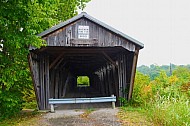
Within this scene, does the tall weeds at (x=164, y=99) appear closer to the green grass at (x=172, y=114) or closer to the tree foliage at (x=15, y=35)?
the green grass at (x=172, y=114)

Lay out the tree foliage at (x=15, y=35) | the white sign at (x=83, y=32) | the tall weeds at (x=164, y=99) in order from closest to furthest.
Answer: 1. the tall weeds at (x=164, y=99)
2. the tree foliage at (x=15, y=35)
3. the white sign at (x=83, y=32)

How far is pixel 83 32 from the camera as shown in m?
9.39

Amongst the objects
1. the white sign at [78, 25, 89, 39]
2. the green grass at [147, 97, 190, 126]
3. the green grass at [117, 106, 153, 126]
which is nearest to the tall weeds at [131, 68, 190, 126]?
the green grass at [147, 97, 190, 126]

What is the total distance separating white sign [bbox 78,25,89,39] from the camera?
9.35 meters

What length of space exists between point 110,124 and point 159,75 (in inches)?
255

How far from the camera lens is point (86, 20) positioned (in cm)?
944

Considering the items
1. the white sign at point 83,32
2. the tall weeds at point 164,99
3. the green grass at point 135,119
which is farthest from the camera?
the white sign at point 83,32

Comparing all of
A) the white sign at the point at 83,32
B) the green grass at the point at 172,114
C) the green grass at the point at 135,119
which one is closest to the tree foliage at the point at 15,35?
the white sign at the point at 83,32

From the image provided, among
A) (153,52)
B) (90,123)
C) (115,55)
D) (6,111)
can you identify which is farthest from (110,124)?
(153,52)

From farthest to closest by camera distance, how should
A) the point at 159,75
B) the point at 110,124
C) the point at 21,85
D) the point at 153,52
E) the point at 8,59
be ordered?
1. the point at 153,52
2. the point at 159,75
3. the point at 21,85
4. the point at 8,59
5. the point at 110,124

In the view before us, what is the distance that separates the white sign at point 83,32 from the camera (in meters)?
9.35

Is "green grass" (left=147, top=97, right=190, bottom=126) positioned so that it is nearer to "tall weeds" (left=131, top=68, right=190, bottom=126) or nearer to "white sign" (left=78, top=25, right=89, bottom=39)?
"tall weeds" (left=131, top=68, right=190, bottom=126)

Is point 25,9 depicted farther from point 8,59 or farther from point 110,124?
point 110,124

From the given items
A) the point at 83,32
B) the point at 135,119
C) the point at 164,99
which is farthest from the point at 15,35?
the point at 164,99
